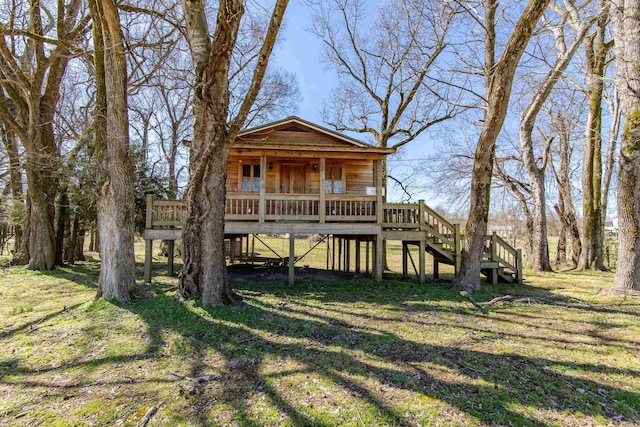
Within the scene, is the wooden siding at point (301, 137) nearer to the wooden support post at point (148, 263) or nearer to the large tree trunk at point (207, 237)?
the wooden support post at point (148, 263)

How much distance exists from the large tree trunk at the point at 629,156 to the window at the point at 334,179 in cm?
835

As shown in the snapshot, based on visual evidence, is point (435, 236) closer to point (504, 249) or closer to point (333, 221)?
point (504, 249)

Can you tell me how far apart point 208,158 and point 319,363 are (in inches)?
177

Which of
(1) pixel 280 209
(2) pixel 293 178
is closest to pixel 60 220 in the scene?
(2) pixel 293 178

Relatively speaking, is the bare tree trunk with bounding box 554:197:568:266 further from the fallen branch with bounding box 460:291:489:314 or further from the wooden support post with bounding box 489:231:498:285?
the fallen branch with bounding box 460:291:489:314

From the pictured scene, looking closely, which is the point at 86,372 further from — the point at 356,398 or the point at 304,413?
the point at 356,398

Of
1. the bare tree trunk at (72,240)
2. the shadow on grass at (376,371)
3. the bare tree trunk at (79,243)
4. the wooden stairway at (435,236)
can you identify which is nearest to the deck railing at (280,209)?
the wooden stairway at (435,236)

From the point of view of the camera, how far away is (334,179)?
1312 cm

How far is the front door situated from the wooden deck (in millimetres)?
1909

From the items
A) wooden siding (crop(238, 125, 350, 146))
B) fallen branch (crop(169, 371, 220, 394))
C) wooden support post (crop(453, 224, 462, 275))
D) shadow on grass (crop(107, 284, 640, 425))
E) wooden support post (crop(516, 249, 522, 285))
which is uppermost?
wooden siding (crop(238, 125, 350, 146))

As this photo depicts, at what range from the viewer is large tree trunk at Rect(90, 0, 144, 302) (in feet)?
23.0

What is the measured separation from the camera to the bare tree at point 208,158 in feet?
21.3

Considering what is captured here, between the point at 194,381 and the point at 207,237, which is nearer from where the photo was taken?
the point at 194,381

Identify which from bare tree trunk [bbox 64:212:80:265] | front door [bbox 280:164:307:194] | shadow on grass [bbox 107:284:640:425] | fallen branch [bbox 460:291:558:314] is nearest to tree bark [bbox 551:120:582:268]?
fallen branch [bbox 460:291:558:314]
